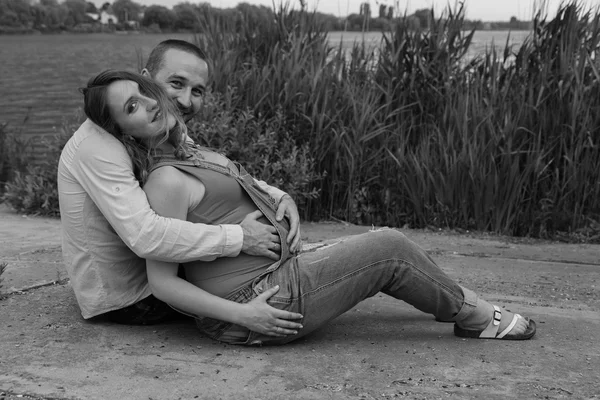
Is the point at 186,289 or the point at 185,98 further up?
the point at 185,98

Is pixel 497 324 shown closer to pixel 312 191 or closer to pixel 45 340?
pixel 45 340

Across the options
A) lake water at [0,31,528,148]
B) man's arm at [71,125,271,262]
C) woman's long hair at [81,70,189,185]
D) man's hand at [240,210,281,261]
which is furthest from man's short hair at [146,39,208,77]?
lake water at [0,31,528,148]

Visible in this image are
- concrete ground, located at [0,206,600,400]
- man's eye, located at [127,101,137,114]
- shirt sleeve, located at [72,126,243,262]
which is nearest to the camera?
concrete ground, located at [0,206,600,400]

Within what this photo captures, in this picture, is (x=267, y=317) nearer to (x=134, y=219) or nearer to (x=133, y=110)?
(x=134, y=219)

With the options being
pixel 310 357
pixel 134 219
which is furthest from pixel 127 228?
pixel 310 357

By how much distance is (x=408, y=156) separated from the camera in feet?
19.7

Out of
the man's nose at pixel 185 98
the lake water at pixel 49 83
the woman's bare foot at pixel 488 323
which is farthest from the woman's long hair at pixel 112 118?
the lake water at pixel 49 83

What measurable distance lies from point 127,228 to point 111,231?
0.97 ft

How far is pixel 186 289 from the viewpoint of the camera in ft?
9.22

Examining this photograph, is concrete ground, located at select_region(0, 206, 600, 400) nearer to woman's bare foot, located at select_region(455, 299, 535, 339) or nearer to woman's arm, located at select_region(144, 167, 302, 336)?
woman's bare foot, located at select_region(455, 299, 535, 339)

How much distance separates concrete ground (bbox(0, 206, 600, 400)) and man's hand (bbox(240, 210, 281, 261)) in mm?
382

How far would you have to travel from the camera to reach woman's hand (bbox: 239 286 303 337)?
2.82 meters

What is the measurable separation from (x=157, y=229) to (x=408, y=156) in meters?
3.61

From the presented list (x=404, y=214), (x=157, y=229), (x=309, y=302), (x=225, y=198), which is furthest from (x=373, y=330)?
(x=404, y=214)
